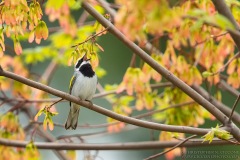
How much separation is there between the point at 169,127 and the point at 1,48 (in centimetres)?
140

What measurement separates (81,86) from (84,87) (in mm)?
52

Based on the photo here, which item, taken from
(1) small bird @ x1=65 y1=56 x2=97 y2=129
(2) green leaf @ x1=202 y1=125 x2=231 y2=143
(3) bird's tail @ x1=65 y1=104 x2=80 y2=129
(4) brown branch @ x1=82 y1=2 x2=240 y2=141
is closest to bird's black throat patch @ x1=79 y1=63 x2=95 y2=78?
(1) small bird @ x1=65 y1=56 x2=97 y2=129

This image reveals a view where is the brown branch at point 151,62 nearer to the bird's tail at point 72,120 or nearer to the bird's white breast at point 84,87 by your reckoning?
the bird's white breast at point 84,87

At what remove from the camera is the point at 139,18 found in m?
2.71

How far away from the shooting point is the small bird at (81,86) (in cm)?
584

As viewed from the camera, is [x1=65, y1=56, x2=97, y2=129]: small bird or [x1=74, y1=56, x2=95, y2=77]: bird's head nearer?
[x1=65, y1=56, x2=97, y2=129]: small bird

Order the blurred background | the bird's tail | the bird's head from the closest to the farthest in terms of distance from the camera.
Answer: the bird's tail → the bird's head → the blurred background

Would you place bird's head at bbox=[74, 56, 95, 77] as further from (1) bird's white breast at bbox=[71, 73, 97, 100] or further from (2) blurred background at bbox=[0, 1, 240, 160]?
(2) blurred background at bbox=[0, 1, 240, 160]

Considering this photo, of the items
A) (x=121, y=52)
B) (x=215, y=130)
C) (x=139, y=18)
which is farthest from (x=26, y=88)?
(x=121, y=52)

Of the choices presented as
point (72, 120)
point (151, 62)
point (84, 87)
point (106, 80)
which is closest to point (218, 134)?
point (151, 62)

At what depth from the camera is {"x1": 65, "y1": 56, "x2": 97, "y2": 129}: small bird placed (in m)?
5.84

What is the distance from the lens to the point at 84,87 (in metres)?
5.86

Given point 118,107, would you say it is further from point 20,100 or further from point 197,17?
point 197,17

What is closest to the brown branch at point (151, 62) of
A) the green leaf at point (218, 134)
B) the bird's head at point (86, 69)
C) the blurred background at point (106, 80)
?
the green leaf at point (218, 134)
